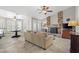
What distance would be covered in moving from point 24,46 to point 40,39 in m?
0.49

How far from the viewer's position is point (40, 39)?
322 cm

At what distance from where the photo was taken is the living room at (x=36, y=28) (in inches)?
119

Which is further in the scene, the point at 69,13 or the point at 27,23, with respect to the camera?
the point at 27,23

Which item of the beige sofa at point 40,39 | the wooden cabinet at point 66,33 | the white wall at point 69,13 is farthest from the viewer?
the beige sofa at point 40,39

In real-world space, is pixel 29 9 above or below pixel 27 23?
above

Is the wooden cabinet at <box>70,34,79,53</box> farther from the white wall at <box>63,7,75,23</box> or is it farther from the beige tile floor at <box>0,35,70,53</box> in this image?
the white wall at <box>63,7,75,23</box>

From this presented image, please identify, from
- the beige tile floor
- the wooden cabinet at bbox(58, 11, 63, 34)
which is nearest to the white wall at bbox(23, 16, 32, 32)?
the beige tile floor

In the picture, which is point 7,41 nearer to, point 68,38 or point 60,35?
point 60,35

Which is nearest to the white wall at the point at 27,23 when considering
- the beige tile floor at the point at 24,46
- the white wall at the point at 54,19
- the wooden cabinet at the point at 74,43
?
the beige tile floor at the point at 24,46

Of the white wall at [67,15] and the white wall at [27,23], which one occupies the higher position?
the white wall at [67,15]

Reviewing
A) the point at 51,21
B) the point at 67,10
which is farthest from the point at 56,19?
the point at 67,10

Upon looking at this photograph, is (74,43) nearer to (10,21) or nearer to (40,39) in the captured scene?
(40,39)

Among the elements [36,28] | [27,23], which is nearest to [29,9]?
[27,23]

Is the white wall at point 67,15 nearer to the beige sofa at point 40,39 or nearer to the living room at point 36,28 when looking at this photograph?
the living room at point 36,28
